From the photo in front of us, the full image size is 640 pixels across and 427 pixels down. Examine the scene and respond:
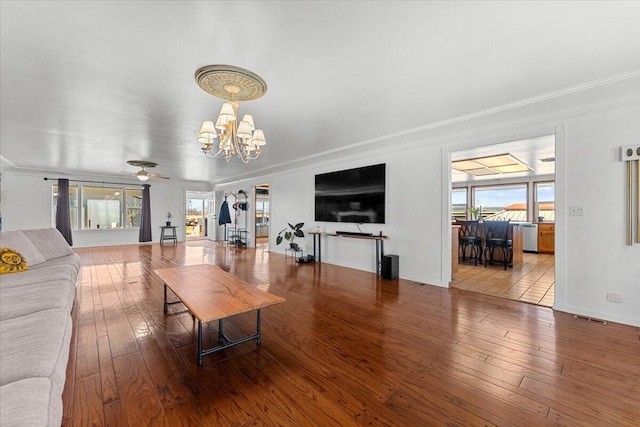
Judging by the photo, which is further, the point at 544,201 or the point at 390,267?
the point at 544,201

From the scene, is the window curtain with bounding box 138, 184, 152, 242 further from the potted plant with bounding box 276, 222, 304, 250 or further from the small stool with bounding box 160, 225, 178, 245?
the potted plant with bounding box 276, 222, 304, 250

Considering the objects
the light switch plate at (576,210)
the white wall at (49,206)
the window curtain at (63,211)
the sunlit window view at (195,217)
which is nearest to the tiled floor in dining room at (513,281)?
the light switch plate at (576,210)

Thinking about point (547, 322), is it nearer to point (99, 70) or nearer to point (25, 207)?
point (99, 70)

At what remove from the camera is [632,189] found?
2727 mm

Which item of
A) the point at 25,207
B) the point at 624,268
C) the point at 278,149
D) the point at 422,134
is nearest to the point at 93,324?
the point at 278,149

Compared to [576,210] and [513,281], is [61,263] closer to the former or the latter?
[576,210]

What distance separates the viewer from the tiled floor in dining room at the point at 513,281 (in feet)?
12.2

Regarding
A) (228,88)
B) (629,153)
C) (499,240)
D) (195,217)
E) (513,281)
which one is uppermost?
(228,88)

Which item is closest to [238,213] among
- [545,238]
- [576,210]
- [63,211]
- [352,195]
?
[63,211]

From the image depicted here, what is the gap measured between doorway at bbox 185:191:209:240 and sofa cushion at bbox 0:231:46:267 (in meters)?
9.34

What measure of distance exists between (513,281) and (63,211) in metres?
11.7

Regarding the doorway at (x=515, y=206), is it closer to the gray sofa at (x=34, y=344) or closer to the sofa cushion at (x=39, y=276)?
the gray sofa at (x=34, y=344)

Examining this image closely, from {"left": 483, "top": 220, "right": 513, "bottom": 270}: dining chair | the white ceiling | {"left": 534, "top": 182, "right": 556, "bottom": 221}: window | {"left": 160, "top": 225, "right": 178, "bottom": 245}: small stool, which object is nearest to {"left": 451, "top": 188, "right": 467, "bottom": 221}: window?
{"left": 534, "top": 182, "right": 556, "bottom": 221}: window

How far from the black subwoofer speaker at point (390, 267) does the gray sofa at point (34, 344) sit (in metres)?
3.95
